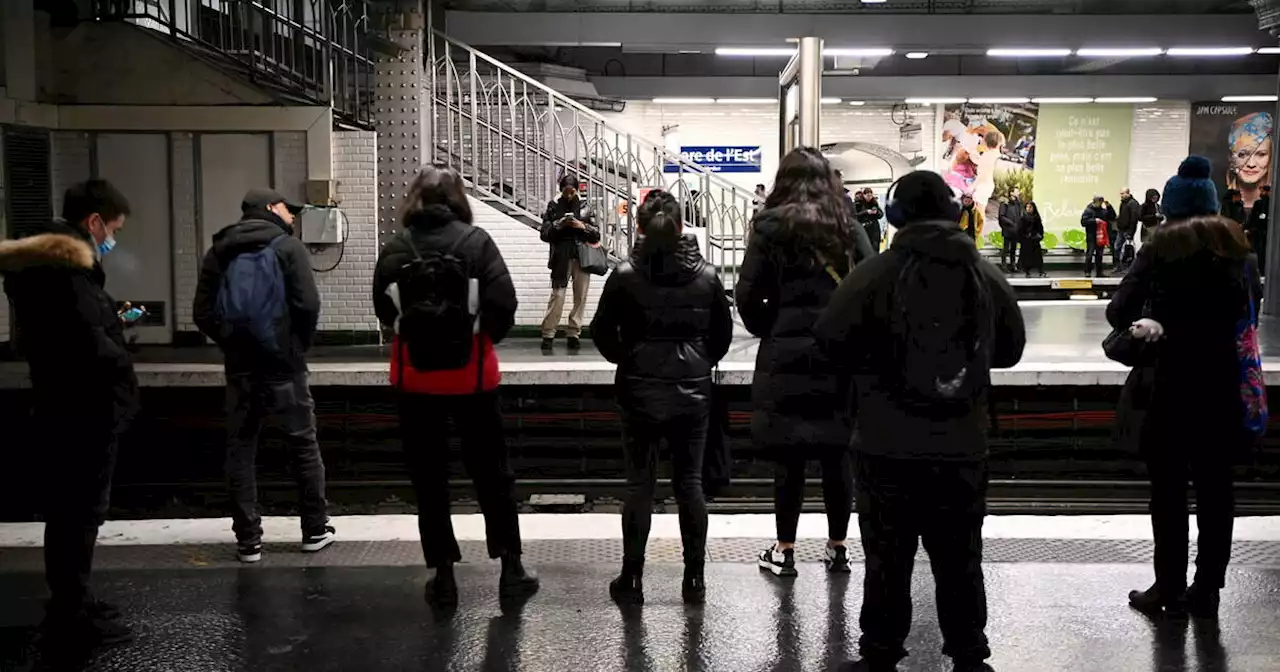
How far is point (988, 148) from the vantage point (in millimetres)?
23031

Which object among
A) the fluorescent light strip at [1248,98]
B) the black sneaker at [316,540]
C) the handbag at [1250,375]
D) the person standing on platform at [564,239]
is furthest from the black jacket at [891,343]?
the fluorescent light strip at [1248,98]

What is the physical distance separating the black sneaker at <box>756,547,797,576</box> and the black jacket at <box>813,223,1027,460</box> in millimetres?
1520

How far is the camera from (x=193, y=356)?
9.77m

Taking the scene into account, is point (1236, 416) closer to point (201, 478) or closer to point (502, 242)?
point (201, 478)

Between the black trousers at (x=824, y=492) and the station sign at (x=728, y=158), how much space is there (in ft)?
59.3

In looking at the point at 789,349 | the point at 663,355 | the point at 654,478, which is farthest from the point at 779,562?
the point at 663,355

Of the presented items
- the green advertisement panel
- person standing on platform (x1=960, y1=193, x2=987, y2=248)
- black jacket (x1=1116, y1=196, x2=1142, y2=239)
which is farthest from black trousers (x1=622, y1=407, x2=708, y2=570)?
the green advertisement panel

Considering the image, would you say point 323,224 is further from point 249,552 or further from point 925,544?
point 925,544

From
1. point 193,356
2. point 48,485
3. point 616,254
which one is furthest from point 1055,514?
point 193,356

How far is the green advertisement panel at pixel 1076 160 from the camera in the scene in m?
23.0

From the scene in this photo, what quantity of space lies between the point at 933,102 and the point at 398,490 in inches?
682

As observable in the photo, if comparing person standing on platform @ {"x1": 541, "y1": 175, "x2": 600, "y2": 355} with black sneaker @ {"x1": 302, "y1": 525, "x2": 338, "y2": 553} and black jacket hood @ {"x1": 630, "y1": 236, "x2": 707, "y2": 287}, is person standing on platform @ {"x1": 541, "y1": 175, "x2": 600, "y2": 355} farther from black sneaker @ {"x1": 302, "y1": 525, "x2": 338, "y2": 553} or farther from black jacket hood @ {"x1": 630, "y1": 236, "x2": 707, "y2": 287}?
black jacket hood @ {"x1": 630, "y1": 236, "x2": 707, "y2": 287}

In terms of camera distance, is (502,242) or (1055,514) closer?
(1055,514)

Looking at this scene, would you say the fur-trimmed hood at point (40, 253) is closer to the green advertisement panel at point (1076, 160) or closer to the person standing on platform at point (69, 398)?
the person standing on platform at point (69, 398)
